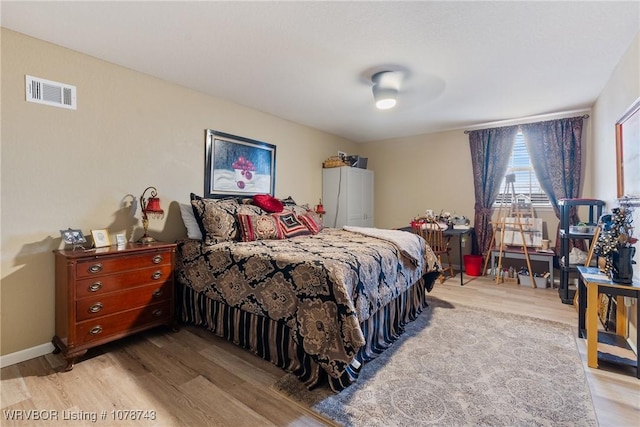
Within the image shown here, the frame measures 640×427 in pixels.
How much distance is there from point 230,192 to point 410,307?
2426 mm

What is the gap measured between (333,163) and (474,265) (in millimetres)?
2736

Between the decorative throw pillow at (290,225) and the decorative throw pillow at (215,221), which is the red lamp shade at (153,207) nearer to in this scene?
the decorative throw pillow at (215,221)

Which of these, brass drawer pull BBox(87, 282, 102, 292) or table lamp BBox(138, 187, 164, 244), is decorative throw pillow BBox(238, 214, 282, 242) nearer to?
table lamp BBox(138, 187, 164, 244)

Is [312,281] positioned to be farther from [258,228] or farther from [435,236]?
[435,236]

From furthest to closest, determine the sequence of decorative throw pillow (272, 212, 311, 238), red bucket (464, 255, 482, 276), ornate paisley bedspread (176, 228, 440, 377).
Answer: red bucket (464, 255, 482, 276) < decorative throw pillow (272, 212, 311, 238) < ornate paisley bedspread (176, 228, 440, 377)

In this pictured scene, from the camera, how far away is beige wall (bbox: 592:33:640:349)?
87.1 inches

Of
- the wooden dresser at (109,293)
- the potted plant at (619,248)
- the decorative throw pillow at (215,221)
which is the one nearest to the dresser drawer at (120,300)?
the wooden dresser at (109,293)

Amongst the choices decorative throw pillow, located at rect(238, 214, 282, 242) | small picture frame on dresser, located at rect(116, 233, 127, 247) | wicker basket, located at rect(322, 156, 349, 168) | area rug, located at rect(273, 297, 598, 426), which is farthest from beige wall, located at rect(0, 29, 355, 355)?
wicker basket, located at rect(322, 156, 349, 168)

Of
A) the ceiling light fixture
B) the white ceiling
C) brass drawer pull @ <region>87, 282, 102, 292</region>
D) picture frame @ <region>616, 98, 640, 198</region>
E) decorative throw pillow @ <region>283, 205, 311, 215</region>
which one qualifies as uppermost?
the white ceiling

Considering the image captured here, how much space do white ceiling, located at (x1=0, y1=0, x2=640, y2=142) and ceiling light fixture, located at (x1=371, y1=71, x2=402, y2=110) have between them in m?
0.09

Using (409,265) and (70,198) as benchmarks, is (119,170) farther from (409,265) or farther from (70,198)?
(409,265)

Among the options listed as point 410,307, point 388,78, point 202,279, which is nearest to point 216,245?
point 202,279

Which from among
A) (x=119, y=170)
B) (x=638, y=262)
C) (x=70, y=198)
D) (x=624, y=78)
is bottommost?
(x=638, y=262)

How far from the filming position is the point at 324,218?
5.07m
